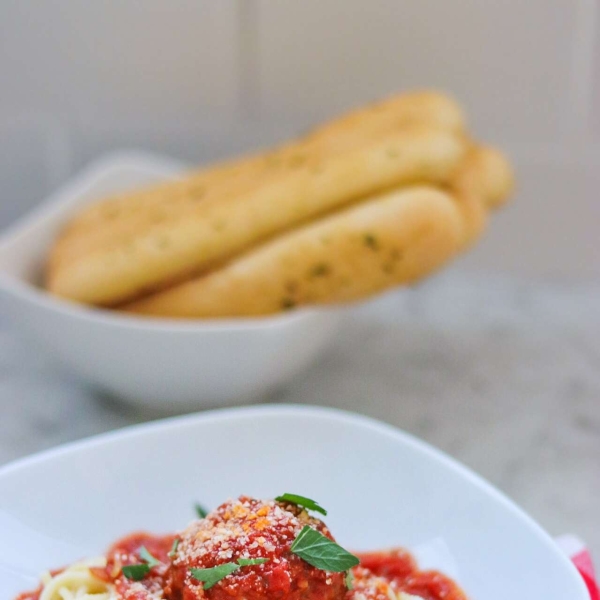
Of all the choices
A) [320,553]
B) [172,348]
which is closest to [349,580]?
[320,553]

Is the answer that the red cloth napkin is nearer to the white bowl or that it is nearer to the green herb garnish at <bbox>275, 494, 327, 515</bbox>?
the green herb garnish at <bbox>275, 494, 327, 515</bbox>

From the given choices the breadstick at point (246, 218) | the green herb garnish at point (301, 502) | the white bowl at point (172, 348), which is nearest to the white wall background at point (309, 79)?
the breadstick at point (246, 218)

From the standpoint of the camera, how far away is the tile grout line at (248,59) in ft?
4.92

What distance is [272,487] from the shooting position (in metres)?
0.91

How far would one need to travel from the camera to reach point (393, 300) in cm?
152

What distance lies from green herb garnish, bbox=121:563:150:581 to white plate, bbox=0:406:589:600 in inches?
2.8

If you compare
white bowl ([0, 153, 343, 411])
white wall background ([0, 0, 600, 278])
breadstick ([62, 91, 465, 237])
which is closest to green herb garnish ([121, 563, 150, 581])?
white bowl ([0, 153, 343, 411])

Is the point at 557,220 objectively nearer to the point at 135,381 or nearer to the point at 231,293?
the point at 231,293

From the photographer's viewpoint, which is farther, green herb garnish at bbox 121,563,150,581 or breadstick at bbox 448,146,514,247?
breadstick at bbox 448,146,514,247

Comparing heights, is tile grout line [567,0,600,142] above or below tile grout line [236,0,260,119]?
below

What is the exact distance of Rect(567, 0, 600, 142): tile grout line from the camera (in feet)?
4.56

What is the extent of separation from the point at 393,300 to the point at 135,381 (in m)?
0.55

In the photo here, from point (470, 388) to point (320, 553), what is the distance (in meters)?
0.59

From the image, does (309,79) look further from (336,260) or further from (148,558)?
(148,558)
